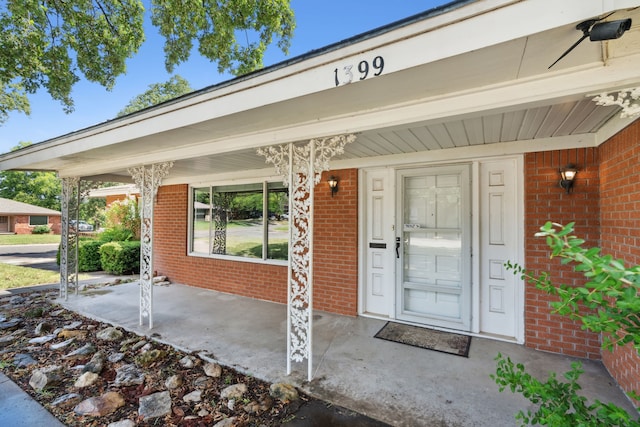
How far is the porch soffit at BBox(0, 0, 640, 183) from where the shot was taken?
1.64 meters

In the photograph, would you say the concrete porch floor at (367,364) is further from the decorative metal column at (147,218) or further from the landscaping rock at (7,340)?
the landscaping rock at (7,340)

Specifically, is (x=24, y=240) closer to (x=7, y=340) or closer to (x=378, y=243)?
(x=7, y=340)

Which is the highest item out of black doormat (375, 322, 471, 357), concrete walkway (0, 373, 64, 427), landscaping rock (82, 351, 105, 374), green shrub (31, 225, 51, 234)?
green shrub (31, 225, 51, 234)

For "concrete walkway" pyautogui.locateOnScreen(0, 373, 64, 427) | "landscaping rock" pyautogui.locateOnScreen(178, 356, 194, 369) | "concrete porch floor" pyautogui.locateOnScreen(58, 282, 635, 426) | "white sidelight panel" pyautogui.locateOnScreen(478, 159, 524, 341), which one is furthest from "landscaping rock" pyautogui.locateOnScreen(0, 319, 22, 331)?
"white sidelight panel" pyautogui.locateOnScreen(478, 159, 524, 341)

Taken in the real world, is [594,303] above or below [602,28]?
below

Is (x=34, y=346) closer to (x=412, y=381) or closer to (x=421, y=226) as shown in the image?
(x=412, y=381)

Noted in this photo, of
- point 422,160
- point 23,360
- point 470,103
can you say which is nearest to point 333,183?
point 422,160

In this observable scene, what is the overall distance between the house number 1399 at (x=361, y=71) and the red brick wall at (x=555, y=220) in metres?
2.65

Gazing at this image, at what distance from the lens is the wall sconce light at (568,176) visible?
3152mm

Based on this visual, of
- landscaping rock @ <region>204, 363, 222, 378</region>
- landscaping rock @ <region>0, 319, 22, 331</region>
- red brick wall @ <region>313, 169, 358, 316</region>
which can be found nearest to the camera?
landscaping rock @ <region>204, 363, 222, 378</region>

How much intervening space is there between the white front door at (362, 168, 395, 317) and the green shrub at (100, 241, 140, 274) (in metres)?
6.86

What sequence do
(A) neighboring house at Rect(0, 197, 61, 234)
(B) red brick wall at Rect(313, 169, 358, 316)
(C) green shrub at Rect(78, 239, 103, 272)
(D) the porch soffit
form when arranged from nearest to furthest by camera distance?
1. (D) the porch soffit
2. (B) red brick wall at Rect(313, 169, 358, 316)
3. (C) green shrub at Rect(78, 239, 103, 272)
4. (A) neighboring house at Rect(0, 197, 61, 234)

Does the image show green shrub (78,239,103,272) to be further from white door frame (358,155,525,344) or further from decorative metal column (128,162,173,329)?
white door frame (358,155,525,344)

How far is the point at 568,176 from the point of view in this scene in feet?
10.4
